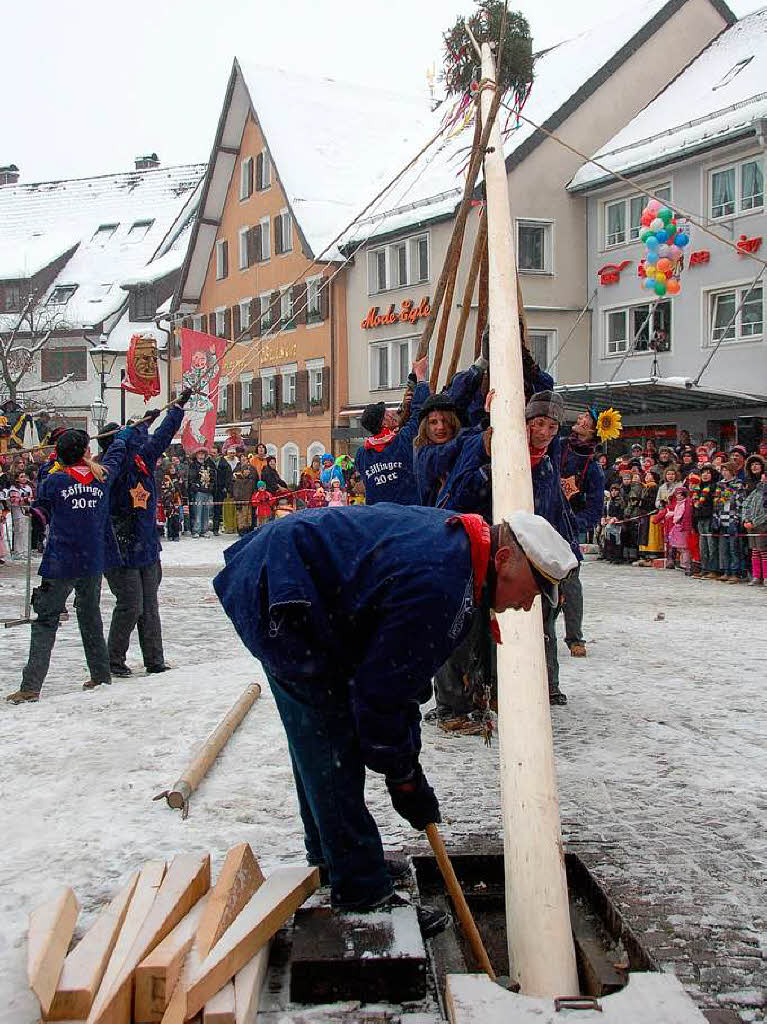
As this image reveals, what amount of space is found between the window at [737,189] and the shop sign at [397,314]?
28.2 feet

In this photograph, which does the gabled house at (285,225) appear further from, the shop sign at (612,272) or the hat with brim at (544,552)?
the hat with brim at (544,552)

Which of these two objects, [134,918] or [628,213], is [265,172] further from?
[134,918]

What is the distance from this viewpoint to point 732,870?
12.8 feet

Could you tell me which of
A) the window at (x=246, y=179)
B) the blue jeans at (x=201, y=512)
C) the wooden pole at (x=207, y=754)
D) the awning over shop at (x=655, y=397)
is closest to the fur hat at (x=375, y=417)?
the wooden pole at (x=207, y=754)

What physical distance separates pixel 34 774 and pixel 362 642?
8.90 ft

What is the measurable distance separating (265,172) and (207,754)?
34053mm

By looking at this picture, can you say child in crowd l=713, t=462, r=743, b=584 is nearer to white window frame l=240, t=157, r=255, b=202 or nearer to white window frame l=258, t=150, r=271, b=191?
white window frame l=258, t=150, r=271, b=191

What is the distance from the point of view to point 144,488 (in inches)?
309

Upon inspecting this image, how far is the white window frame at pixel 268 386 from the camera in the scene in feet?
121

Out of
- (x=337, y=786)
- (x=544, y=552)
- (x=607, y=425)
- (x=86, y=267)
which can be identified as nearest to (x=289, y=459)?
(x=86, y=267)

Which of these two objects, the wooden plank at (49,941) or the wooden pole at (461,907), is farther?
Answer: the wooden pole at (461,907)

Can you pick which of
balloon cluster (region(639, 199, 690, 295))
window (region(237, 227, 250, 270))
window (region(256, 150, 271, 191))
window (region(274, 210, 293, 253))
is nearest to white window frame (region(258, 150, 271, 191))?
window (region(256, 150, 271, 191))

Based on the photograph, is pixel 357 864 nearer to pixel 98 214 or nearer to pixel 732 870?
pixel 732 870

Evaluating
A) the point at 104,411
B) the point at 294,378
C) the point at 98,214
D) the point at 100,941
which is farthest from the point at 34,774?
the point at 98,214
